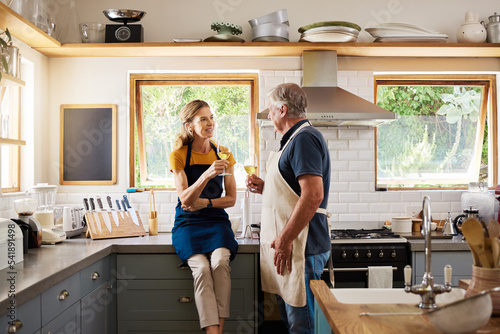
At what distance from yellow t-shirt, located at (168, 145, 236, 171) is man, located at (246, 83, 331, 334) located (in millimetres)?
666

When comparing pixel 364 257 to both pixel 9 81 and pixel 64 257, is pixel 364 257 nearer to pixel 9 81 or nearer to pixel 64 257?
pixel 64 257

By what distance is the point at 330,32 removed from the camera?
3588mm

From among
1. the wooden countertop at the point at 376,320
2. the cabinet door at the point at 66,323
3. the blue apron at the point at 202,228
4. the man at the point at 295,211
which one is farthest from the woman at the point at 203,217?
the wooden countertop at the point at 376,320

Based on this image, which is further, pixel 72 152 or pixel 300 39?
pixel 72 152

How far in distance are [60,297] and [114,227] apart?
1188mm

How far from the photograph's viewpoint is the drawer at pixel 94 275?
2740mm

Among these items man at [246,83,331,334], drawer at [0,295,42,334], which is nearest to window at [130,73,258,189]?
man at [246,83,331,334]

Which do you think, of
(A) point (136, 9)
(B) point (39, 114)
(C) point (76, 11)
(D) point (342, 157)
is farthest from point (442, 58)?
(B) point (39, 114)

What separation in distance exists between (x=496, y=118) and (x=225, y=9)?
8.30 ft

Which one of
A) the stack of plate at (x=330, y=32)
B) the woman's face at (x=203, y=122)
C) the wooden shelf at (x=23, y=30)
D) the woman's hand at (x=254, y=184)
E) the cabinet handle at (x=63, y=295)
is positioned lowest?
the cabinet handle at (x=63, y=295)

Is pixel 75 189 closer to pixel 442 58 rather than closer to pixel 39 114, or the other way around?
pixel 39 114

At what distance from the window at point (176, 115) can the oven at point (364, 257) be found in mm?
1141

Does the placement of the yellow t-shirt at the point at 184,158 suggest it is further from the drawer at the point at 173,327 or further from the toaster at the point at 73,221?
the drawer at the point at 173,327

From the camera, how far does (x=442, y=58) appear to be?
4.12 meters
